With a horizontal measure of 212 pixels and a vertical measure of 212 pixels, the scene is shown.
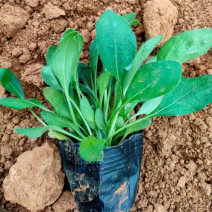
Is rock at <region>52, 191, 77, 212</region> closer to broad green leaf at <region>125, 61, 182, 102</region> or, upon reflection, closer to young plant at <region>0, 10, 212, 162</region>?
young plant at <region>0, 10, 212, 162</region>

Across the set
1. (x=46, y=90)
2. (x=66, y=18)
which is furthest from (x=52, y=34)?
(x=46, y=90)

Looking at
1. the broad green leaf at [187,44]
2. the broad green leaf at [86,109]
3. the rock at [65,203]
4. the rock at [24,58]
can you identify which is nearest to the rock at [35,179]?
the rock at [65,203]

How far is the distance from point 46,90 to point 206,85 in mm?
608

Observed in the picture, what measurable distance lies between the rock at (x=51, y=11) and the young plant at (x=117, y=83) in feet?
0.76

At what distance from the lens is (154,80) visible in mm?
671

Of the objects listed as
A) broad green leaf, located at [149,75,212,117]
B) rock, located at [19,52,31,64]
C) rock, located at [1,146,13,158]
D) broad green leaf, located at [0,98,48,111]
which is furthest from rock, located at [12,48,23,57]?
broad green leaf, located at [149,75,212,117]

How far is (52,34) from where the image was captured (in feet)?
3.59

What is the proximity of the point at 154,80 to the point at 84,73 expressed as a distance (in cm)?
44

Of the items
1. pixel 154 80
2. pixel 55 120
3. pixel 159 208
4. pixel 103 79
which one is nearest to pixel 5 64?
pixel 55 120

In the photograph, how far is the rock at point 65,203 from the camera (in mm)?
1026

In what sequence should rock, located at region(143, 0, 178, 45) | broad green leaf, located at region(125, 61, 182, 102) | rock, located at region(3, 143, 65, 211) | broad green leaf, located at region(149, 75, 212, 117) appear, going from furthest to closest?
rock, located at region(143, 0, 178, 45)
rock, located at region(3, 143, 65, 211)
broad green leaf, located at region(149, 75, 212, 117)
broad green leaf, located at region(125, 61, 182, 102)

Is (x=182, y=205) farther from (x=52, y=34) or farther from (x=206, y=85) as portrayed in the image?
(x=52, y=34)

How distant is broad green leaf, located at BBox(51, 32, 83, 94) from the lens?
2.34 ft

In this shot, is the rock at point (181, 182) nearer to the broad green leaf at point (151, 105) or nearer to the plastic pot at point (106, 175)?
the plastic pot at point (106, 175)
